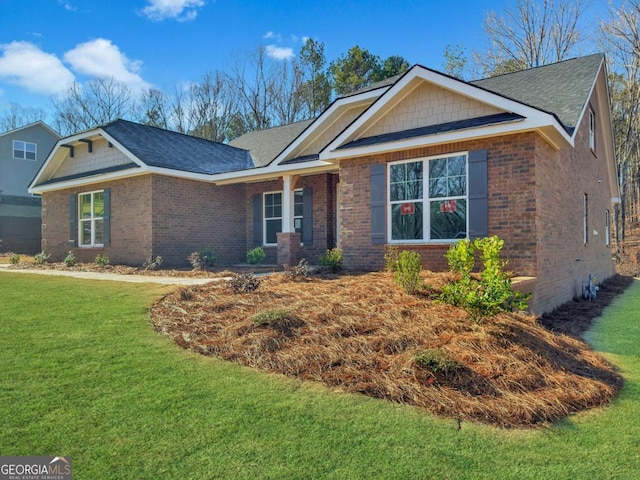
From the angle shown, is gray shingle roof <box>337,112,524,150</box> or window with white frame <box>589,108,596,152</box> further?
window with white frame <box>589,108,596,152</box>

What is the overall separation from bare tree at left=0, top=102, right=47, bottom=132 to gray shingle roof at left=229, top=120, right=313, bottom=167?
3316cm

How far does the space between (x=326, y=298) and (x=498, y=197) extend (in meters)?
3.81

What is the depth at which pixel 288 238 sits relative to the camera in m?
12.1

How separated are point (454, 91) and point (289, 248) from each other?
230 inches

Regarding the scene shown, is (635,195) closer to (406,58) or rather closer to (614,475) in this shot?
(406,58)

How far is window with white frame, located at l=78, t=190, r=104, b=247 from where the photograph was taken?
14883mm

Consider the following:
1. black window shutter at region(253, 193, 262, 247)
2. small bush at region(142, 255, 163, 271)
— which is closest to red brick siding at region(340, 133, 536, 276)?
small bush at region(142, 255, 163, 271)

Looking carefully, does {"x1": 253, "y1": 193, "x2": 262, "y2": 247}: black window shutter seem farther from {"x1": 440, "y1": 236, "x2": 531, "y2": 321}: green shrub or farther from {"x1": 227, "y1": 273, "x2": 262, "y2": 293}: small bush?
{"x1": 440, "y1": 236, "x2": 531, "y2": 321}: green shrub

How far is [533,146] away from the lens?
24.8ft

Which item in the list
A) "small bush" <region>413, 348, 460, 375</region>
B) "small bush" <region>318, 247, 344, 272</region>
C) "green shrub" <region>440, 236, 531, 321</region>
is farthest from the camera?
"small bush" <region>318, 247, 344, 272</region>

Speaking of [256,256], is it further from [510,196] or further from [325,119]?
[510,196]

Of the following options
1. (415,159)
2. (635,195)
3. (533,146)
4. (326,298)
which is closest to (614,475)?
(326,298)

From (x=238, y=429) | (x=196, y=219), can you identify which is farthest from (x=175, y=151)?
(x=238, y=429)

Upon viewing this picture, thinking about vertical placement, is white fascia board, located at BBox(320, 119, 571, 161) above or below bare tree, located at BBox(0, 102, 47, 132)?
below
